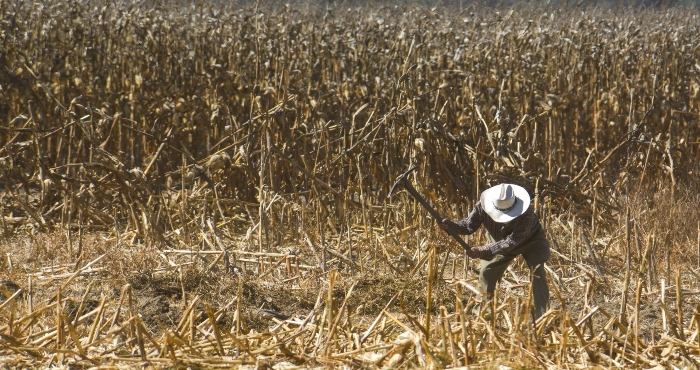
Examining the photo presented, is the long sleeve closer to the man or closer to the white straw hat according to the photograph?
the man

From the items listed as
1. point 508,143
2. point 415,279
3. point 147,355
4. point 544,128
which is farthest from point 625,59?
point 147,355

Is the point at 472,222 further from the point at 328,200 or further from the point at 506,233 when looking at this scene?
the point at 328,200

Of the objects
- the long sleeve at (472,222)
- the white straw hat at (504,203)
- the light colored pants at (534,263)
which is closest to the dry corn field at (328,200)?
the light colored pants at (534,263)

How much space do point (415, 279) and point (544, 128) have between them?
323 cm

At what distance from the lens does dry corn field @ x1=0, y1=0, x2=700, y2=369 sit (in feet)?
12.5

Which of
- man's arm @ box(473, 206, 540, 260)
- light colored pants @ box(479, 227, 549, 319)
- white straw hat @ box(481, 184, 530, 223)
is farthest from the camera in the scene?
light colored pants @ box(479, 227, 549, 319)

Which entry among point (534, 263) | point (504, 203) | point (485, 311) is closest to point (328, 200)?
point (534, 263)

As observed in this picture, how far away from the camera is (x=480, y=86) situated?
828 centimetres

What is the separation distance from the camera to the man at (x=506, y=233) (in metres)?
4.64

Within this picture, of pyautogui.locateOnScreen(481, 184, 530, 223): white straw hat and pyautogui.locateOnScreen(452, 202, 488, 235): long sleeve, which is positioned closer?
pyautogui.locateOnScreen(481, 184, 530, 223): white straw hat

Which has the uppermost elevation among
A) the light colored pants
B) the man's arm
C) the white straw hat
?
the white straw hat

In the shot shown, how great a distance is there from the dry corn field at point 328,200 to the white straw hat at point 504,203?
14.4 inches

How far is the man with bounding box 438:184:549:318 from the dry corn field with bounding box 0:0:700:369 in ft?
0.61

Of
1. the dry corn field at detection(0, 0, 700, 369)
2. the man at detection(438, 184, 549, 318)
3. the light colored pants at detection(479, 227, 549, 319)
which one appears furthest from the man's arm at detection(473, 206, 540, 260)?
the dry corn field at detection(0, 0, 700, 369)
